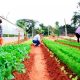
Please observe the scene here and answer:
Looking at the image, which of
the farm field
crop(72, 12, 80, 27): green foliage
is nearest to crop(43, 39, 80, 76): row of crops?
the farm field

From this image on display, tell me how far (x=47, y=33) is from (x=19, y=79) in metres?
99.5

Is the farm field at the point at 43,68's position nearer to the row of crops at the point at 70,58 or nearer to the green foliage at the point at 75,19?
the row of crops at the point at 70,58

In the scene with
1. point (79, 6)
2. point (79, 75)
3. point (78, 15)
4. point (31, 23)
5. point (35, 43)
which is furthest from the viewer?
point (31, 23)

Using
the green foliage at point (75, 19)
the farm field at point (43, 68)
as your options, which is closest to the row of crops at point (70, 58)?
the farm field at point (43, 68)

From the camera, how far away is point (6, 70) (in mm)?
6301

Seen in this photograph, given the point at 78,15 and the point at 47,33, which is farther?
the point at 47,33

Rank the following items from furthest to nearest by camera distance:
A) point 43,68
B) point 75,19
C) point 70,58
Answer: point 75,19, point 43,68, point 70,58

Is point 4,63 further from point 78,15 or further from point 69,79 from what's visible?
point 78,15

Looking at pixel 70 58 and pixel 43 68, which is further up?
pixel 70 58

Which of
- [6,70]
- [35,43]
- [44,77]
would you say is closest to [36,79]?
[44,77]

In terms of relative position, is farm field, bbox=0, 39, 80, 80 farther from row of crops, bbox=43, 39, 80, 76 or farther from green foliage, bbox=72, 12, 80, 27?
green foliage, bbox=72, 12, 80, 27

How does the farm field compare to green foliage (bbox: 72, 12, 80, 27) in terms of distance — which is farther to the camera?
green foliage (bbox: 72, 12, 80, 27)

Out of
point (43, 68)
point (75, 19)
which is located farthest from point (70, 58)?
point (75, 19)

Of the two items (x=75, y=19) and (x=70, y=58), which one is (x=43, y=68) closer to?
(x=70, y=58)
